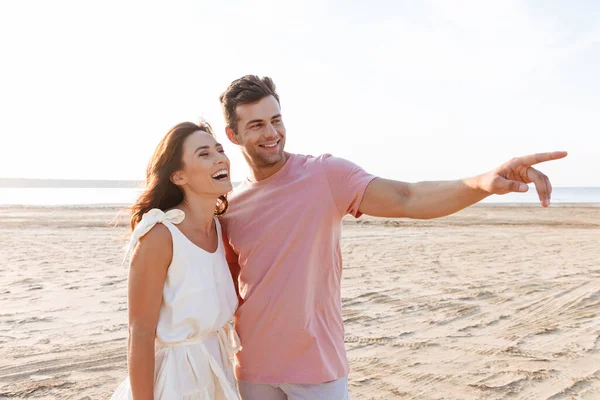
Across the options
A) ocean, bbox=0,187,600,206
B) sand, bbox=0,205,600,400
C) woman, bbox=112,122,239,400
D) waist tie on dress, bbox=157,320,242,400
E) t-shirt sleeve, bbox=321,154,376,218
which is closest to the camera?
woman, bbox=112,122,239,400

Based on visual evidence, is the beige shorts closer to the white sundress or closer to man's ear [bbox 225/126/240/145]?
the white sundress

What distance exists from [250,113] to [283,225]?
0.66 metres

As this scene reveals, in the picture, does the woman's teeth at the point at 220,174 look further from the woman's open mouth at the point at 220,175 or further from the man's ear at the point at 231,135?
the man's ear at the point at 231,135

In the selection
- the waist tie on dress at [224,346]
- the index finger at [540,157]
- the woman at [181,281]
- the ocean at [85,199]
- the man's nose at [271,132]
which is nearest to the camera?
the index finger at [540,157]

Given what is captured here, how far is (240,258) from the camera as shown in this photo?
287 centimetres

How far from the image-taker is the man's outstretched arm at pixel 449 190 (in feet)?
7.06

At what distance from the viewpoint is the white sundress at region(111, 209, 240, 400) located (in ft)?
8.44

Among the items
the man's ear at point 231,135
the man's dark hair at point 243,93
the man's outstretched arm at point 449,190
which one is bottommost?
the man's outstretched arm at point 449,190

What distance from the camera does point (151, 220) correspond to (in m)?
2.58

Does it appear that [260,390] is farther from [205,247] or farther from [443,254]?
[443,254]

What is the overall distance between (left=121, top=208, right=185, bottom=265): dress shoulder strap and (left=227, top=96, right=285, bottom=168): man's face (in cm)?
52

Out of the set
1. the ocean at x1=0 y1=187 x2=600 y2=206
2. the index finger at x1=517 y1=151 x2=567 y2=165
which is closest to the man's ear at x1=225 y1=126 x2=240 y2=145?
the index finger at x1=517 y1=151 x2=567 y2=165

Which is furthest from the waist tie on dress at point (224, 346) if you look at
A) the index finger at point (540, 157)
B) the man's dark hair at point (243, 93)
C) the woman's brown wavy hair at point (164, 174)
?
the index finger at point (540, 157)

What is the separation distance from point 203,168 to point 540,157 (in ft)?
5.10
